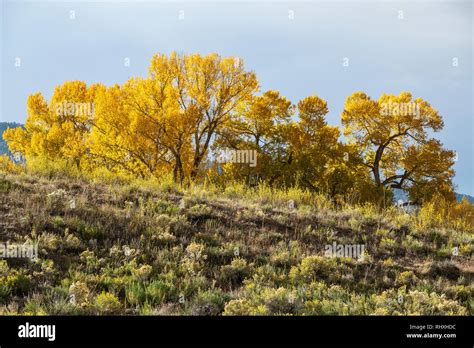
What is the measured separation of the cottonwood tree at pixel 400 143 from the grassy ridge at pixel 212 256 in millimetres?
31233

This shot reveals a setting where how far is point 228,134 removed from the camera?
136ft

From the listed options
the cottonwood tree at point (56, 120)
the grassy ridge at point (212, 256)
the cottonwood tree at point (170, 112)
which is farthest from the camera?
the cottonwood tree at point (56, 120)

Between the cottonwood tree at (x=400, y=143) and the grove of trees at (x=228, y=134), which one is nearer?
the grove of trees at (x=228, y=134)

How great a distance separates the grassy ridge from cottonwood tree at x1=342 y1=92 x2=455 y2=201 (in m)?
31.2

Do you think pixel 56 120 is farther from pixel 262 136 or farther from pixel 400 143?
pixel 400 143

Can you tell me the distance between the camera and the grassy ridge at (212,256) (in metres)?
7.26

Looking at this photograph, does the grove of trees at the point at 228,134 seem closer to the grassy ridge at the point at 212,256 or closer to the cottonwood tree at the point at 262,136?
the cottonwood tree at the point at 262,136

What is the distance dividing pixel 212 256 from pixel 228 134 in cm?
3222

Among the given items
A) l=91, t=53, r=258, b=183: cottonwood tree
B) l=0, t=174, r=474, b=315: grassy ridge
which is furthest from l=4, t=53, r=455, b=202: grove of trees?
l=0, t=174, r=474, b=315: grassy ridge

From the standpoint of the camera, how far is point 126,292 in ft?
24.2

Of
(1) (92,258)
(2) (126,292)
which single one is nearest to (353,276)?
(2) (126,292)

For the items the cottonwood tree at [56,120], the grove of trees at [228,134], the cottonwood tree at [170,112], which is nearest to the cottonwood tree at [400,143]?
the grove of trees at [228,134]

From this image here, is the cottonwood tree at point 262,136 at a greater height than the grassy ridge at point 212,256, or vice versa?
the cottonwood tree at point 262,136

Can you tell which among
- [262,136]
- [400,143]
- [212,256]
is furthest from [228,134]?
[212,256]
